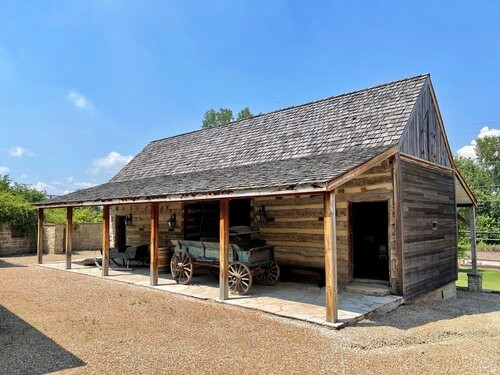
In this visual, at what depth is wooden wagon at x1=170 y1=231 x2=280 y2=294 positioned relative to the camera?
27.6ft

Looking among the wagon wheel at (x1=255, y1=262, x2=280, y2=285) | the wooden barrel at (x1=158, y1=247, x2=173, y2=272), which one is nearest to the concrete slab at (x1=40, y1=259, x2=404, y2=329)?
the wagon wheel at (x1=255, y1=262, x2=280, y2=285)

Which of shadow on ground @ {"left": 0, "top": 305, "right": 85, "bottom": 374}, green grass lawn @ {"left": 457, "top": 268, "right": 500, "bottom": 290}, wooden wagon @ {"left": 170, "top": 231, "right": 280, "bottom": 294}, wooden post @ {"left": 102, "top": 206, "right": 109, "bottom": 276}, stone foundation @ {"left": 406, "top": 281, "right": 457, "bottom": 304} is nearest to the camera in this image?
shadow on ground @ {"left": 0, "top": 305, "right": 85, "bottom": 374}

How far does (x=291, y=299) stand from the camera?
310 inches

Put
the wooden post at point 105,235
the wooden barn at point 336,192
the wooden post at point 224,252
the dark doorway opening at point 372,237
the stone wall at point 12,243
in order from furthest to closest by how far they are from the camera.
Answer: the stone wall at point 12,243, the dark doorway opening at point 372,237, the wooden post at point 105,235, the wooden post at point 224,252, the wooden barn at point 336,192

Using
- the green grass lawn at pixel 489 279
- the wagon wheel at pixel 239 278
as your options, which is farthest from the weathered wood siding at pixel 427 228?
the green grass lawn at pixel 489 279

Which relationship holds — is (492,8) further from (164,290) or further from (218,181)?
(164,290)

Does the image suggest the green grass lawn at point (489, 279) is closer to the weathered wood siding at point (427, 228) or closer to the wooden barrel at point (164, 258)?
the weathered wood siding at point (427, 228)

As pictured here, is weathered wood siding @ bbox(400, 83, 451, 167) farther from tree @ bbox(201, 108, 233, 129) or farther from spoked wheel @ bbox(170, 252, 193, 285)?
tree @ bbox(201, 108, 233, 129)

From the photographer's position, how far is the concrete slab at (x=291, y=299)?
666cm

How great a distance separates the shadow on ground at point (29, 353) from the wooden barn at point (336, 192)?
3.69 metres

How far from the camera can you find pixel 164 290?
915 centimetres

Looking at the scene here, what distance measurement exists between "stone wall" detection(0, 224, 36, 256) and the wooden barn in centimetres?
667

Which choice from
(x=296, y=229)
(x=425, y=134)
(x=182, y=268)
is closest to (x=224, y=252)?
(x=182, y=268)

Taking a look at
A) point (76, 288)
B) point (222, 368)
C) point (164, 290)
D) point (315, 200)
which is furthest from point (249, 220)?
point (222, 368)
